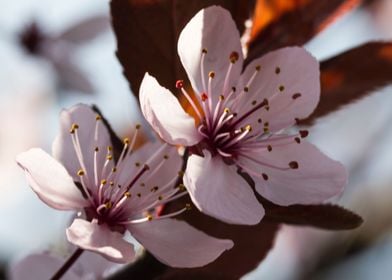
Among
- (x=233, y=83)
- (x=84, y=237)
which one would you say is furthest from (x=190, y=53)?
(x=84, y=237)

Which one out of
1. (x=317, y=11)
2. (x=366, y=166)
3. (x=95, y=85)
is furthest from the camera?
(x=366, y=166)

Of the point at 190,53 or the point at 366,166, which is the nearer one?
the point at 190,53

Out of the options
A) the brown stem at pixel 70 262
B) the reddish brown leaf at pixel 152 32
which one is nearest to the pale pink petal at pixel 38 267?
the brown stem at pixel 70 262

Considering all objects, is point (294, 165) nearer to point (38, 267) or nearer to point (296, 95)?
point (296, 95)

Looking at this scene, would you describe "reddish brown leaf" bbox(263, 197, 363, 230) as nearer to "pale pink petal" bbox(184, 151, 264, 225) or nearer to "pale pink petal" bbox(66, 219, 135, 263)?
"pale pink petal" bbox(184, 151, 264, 225)

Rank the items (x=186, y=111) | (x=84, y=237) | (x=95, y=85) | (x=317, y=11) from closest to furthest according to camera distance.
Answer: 1. (x=84, y=237)
2. (x=186, y=111)
3. (x=317, y=11)
4. (x=95, y=85)

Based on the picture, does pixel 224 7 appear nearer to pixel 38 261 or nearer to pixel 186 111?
pixel 186 111

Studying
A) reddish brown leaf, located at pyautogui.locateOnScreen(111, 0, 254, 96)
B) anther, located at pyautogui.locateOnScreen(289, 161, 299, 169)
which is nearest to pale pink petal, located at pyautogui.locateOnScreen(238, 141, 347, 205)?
anther, located at pyautogui.locateOnScreen(289, 161, 299, 169)

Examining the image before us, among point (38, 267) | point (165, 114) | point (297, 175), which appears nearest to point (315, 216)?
point (297, 175)
